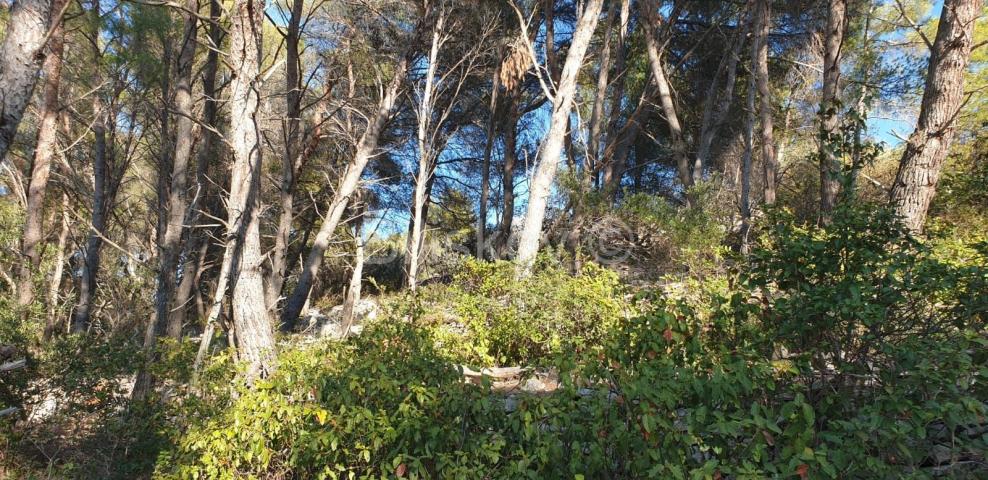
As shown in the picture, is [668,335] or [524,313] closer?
[668,335]

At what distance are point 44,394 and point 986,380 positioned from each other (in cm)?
660

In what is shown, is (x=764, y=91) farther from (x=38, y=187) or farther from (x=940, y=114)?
(x=38, y=187)

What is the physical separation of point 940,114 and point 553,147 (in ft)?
14.9

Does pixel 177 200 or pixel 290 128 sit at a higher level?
pixel 290 128

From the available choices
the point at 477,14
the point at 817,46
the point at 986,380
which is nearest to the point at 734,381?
the point at 986,380

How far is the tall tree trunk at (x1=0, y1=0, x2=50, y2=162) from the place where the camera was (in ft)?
9.18

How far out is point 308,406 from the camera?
2.66 meters

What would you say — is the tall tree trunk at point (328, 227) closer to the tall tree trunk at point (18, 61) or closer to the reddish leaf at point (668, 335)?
the tall tree trunk at point (18, 61)

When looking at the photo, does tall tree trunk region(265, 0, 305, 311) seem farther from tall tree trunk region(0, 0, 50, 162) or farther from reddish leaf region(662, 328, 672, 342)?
reddish leaf region(662, 328, 672, 342)

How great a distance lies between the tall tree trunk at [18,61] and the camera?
9.18ft

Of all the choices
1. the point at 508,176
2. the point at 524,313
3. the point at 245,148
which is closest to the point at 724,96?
the point at 508,176

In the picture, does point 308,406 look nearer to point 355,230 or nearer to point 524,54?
point 524,54

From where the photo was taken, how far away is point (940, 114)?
15.3 feet

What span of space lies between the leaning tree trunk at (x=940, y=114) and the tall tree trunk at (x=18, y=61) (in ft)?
21.2
